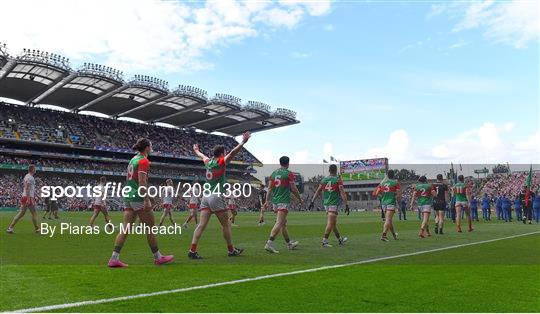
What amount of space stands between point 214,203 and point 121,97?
178 feet

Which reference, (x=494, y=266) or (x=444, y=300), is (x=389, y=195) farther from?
(x=444, y=300)

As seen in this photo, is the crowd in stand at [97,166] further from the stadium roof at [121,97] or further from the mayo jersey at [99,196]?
the mayo jersey at [99,196]

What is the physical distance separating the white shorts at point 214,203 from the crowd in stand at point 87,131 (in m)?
55.5

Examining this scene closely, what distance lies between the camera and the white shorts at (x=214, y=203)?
29.4 ft

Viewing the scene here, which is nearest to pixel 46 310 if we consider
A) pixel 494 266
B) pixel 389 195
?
pixel 494 266

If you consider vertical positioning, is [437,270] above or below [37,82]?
below

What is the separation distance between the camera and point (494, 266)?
7949mm

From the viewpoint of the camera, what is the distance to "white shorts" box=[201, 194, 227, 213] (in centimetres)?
895

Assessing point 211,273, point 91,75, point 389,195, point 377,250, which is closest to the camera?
point 211,273

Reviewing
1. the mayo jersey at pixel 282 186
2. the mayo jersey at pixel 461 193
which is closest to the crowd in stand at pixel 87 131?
the mayo jersey at pixel 461 193

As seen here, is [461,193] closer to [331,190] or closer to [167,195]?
[331,190]

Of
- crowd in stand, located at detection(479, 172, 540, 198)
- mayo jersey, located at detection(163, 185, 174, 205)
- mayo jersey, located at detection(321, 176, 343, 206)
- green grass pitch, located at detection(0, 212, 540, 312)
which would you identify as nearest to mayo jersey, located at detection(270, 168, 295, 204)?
green grass pitch, located at detection(0, 212, 540, 312)

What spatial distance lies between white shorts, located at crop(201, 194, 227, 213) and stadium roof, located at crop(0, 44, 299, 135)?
144 ft

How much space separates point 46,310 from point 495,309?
4693mm
